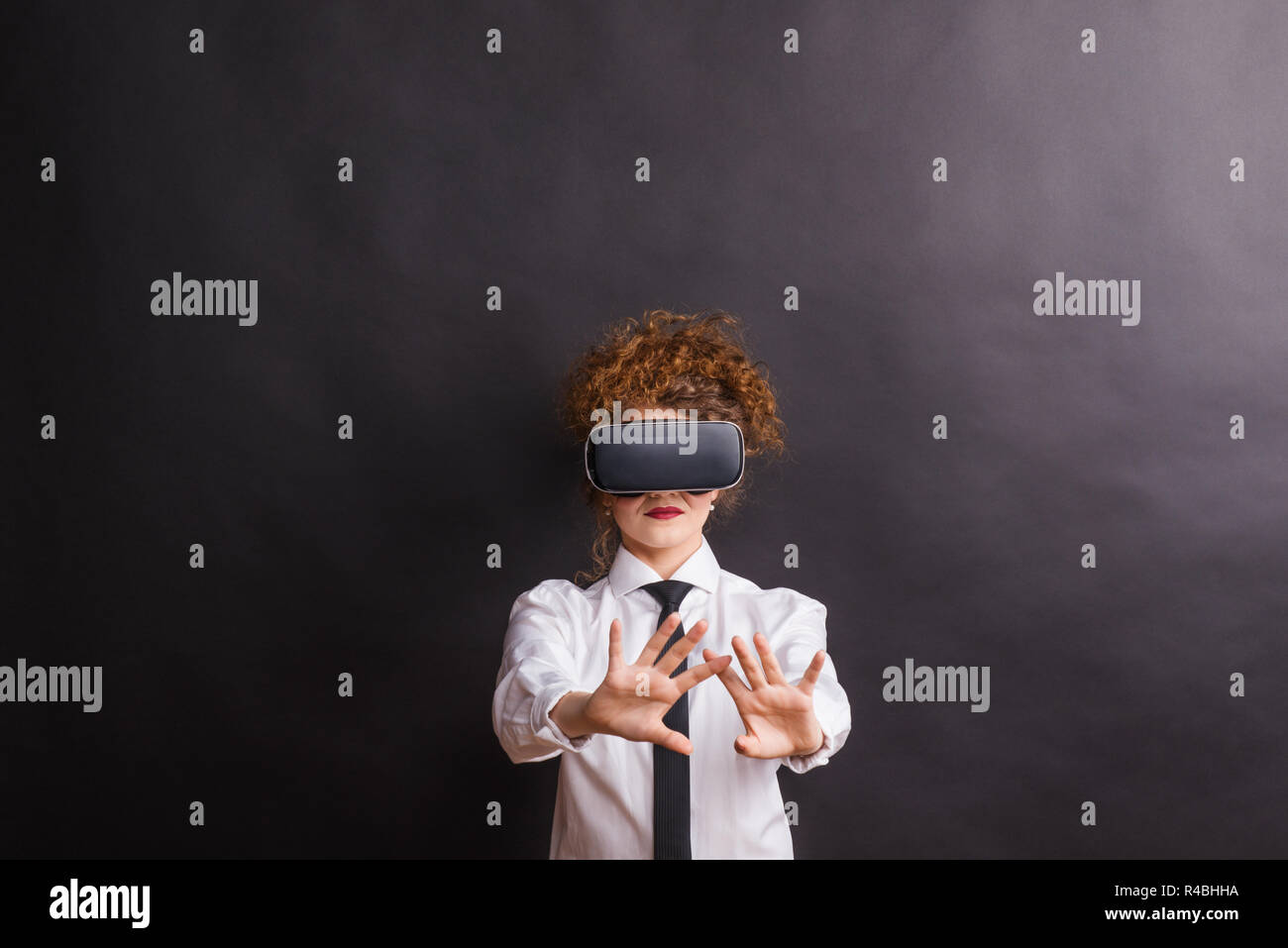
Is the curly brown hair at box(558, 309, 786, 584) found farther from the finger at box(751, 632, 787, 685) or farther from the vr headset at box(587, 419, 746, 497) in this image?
the finger at box(751, 632, 787, 685)

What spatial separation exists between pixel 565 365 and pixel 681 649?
0.84m

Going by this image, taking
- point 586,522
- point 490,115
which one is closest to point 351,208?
point 490,115

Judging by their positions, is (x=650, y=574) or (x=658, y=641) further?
(x=650, y=574)

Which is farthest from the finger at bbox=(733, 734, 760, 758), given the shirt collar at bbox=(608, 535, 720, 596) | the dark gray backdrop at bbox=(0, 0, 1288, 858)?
the dark gray backdrop at bbox=(0, 0, 1288, 858)

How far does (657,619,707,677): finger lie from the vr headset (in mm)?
275

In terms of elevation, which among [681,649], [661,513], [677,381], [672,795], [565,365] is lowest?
[672,795]

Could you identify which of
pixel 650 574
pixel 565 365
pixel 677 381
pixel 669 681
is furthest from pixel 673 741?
pixel 565 365

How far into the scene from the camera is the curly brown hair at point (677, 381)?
138cm

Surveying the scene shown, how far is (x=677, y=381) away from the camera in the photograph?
1.39 m

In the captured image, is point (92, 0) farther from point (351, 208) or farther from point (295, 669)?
point (295, 669)

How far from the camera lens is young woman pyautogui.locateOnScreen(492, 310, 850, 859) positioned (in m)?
1.10

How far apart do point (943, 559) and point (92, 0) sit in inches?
78.5

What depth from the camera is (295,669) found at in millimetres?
1747

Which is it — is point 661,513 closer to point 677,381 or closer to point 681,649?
point 677,381
